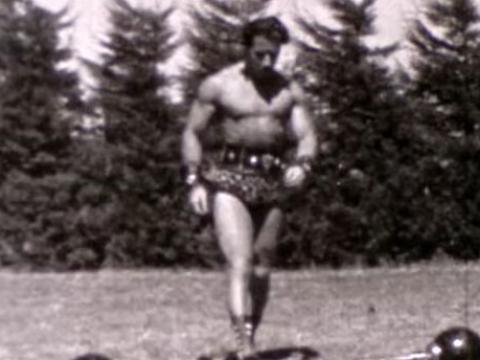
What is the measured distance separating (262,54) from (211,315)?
6923mm

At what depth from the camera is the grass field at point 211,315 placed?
11.1 meters

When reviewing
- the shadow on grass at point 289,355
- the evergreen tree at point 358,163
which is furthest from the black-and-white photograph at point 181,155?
the shadow on grass at point 289,355

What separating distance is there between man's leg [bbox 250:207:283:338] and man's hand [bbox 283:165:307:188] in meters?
0.23

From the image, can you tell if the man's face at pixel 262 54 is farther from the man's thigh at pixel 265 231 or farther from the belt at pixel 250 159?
the man's thigh at pixel 265 231

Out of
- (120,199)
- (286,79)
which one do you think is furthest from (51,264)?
(286,79)

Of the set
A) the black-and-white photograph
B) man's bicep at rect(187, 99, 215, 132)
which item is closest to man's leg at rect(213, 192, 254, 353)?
man's bicep at rect(187, 99, 215, 132)

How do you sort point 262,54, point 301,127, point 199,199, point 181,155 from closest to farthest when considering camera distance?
point 262,54 < point 199,199 < point 301,127 < point 181,155

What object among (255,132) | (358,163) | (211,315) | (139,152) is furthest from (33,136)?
(255,132)

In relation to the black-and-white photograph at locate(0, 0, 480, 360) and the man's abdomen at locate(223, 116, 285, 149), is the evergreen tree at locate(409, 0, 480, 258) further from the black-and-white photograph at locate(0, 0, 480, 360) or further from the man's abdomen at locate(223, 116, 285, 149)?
the man's abdomen at locate(223, 116, 285, 149)

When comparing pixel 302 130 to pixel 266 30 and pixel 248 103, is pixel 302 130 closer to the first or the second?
pixel 248 103

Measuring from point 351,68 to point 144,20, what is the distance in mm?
4808

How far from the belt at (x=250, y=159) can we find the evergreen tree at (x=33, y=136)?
74.5 feet

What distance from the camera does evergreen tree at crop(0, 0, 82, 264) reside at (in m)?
31.3

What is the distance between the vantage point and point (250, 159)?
8.72 m
